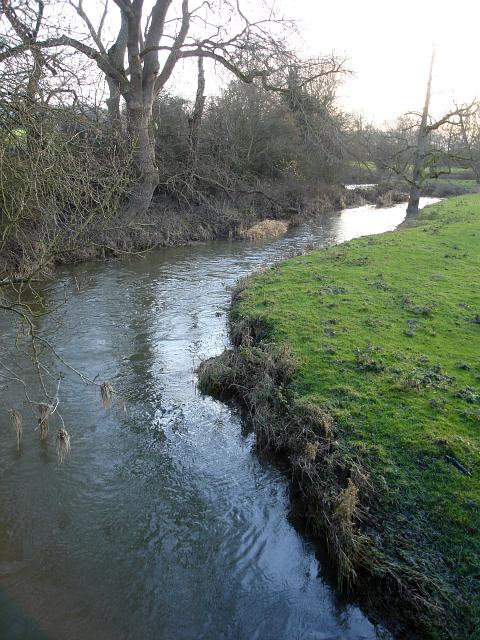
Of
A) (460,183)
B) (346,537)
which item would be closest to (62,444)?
(346,537)

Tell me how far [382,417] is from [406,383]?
902mm

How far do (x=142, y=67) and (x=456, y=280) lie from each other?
15.3 m

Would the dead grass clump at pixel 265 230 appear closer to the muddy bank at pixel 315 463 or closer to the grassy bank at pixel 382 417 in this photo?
the grassy bank at pixel 382 417

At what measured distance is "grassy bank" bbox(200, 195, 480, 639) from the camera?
472cm

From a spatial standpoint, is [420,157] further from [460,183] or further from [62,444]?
[62,444]

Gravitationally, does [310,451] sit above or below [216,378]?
above

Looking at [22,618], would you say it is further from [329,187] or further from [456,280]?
[329,187]

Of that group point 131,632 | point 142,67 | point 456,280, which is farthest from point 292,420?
point 142,67

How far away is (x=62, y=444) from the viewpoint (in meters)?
6.50

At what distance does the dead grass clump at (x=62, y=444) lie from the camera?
6.31 meters

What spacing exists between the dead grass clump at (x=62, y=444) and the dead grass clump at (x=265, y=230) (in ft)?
59.3

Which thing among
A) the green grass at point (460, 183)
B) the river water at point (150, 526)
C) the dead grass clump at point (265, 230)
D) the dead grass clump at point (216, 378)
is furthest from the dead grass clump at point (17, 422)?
the green grass at point (460, 183)

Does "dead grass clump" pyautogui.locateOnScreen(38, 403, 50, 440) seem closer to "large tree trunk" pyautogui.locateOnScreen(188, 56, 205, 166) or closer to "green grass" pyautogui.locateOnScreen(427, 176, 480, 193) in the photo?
"large tree trunk" pyautogui.locateOnScreen(188, 56, 205, 166)

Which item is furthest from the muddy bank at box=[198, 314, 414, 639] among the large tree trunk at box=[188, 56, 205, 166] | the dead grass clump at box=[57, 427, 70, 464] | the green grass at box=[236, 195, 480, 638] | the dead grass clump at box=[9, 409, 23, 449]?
the large tree trunk at box=[188, 56, 205, 166]
